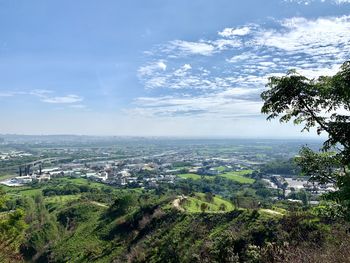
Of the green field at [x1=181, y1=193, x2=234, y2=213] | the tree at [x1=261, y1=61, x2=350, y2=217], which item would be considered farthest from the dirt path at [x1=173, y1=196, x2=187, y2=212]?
the tree at [x1=261, y1=61, x2=350, y2=217]

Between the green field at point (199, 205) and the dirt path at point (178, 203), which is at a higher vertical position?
the dirt path at point (178, 203)

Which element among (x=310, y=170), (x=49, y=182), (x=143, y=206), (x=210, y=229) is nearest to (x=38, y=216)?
(x=143, y=206)

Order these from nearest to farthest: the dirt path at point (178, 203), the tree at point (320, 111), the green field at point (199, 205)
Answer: the tree at point (320, 111), the dirt path at point (178, 203), the green field at point (199, 205)

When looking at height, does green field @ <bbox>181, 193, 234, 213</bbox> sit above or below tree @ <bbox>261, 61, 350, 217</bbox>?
below

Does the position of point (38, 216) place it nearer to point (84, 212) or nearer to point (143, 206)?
point (84, 212)

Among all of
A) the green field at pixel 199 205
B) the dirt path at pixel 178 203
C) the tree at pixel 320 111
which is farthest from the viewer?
the green field at pixel 199 205

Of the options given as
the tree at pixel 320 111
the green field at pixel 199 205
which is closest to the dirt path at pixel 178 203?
the green field at pixel 199 205

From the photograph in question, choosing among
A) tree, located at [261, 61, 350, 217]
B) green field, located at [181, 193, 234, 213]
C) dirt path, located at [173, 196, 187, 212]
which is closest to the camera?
tree, located at [261, 61, 350, 217]

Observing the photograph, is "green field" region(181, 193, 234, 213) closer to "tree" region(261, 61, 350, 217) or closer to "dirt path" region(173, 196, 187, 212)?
"dirt path" region(173, 196, 187, 212)

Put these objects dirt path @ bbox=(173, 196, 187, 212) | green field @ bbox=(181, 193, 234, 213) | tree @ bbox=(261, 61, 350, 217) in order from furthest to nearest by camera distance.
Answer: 1. green field @ bbox=(181, 193, 234, 213)
2. dirt path @ bbox=(173, 196, 187, 212)
3. tree @ bbox=(261, 61, 350, 217)

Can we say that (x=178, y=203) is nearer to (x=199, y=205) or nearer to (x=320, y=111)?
(x=199, y=205)

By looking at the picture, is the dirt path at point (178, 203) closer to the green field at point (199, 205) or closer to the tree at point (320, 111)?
the green field at point (199, 205)
